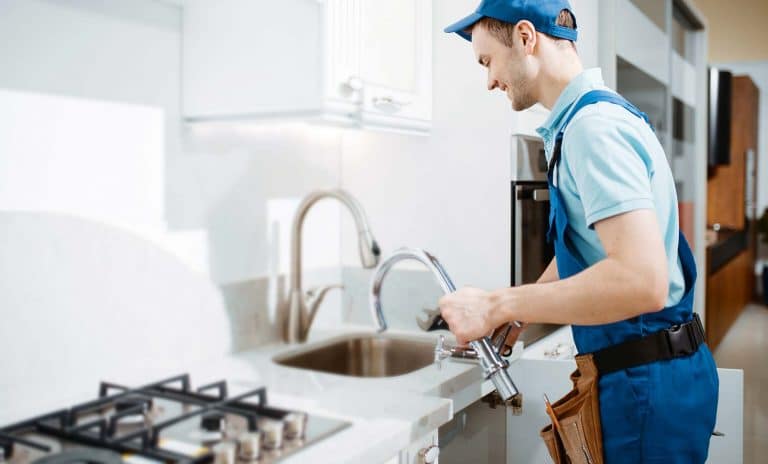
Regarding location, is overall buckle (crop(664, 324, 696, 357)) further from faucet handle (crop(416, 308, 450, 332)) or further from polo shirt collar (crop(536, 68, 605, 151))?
faucet handle (crop(416, 308, 450, 332))

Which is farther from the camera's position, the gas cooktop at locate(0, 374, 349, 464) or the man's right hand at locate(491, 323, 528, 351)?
the man's right hand at locate(491, 323, 528, 351)

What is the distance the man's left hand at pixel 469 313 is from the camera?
1.26 meters

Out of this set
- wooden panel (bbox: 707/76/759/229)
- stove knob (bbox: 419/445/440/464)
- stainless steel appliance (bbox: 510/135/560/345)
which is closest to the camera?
stove knob (bbox: 419/445/440/464)

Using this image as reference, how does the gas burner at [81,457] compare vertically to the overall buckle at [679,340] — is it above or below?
below

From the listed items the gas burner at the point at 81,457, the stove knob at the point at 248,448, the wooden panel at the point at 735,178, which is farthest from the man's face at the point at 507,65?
the wooden panel at the point at 735,178

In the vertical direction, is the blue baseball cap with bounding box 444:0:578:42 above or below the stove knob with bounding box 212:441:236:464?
above

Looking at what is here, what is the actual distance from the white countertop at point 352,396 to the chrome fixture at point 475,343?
0.11 metres

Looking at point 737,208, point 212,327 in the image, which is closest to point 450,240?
point 212,327

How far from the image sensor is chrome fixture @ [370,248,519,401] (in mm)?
1412

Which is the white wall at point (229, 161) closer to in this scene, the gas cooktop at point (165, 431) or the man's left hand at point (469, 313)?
the gas cooktop at point (165, 431)

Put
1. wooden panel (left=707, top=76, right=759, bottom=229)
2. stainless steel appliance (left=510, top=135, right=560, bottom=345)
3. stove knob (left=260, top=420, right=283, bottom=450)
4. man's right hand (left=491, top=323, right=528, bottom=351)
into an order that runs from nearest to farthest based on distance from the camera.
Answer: stove knob (left=260, top=420, right=283, bottom=450) < man's right hand (left=491, top=323, right=528, bottom=351) < stainless steel appliance (left=510, top=135, right=560, bottom=345) < wooden panel (left=707, top=76, right=759, bottom=229)

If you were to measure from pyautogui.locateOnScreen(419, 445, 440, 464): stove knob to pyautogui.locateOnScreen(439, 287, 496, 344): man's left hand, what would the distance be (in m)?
0.26

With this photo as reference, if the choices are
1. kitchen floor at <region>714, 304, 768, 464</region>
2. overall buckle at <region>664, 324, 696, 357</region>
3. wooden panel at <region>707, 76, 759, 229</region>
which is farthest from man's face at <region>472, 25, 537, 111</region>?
wooden panel at <region>707, 76, 759, 229</region>

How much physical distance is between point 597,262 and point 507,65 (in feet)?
1.25
